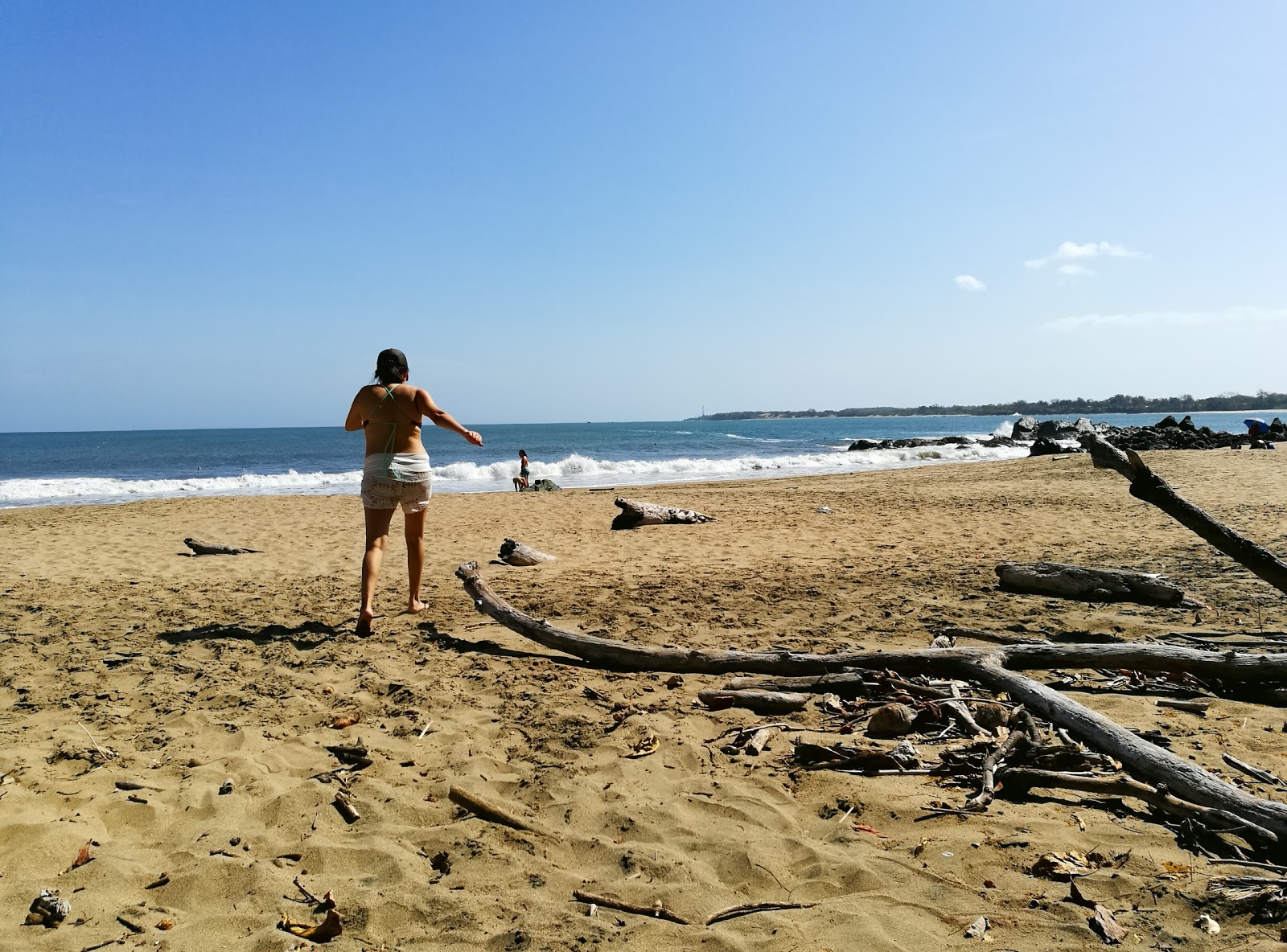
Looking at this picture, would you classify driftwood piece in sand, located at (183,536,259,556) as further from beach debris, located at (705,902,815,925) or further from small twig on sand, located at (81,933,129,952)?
beach debris, located at (705,902,815,925)

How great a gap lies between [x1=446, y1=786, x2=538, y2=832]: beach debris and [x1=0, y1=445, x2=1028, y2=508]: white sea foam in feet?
63.5

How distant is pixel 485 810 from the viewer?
9.12 feet

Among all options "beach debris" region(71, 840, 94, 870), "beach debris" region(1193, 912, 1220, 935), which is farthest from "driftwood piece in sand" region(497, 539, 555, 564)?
"beach debris" region(1193, 912, 1220, 935)

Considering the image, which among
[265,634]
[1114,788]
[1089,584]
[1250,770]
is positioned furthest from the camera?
[1089,584]

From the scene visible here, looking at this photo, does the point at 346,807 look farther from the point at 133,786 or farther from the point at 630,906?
the point at 630,906

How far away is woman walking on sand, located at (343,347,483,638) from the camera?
5176 millimetres

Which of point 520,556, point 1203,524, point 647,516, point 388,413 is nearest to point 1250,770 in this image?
point 1203,524

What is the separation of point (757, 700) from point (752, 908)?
5.05 ft

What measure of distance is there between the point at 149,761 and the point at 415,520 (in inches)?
98.2

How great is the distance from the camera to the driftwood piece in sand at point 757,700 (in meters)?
3.70

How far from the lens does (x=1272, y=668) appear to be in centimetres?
362

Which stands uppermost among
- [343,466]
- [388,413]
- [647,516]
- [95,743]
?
[388,413]

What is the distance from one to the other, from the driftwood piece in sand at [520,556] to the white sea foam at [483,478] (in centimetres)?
1386

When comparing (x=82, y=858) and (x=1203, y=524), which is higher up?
(x=1203, y=524)
